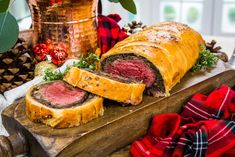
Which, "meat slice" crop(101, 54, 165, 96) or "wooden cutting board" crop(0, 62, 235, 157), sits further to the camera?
"meat slice" crop(101, 54, 165, 96)

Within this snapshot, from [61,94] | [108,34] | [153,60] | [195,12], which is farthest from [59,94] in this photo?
[195,12]

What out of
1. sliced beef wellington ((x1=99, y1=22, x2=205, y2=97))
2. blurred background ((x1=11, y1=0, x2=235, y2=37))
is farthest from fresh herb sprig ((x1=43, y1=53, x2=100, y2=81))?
blurred background ((x1=11, y1=0, x2=235, y2=37))

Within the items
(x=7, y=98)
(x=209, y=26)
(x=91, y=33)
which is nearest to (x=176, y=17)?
(x=209, y=26)

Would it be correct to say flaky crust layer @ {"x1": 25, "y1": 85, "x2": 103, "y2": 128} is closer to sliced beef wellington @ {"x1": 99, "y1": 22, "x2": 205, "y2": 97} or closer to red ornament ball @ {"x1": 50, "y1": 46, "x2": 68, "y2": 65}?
sliced beef wellington @ {"x1": 99, "y1": 22, "x2": 205, "y2": 97}

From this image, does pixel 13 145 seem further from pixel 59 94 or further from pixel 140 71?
pixel 140 71

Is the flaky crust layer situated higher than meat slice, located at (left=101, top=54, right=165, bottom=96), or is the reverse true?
meat slice, located at (left=101, top=54, right=165, bottom=96)

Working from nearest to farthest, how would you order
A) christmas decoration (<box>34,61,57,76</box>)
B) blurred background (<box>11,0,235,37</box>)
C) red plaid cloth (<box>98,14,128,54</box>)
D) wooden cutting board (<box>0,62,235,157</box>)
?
1. wooden cutting board (<box>0,62,235,157</box>)
2. christmas decoration (<box>34,61,57,76</box>)
3. red plaid cloth (<box>98,14,128,54</box>)
4. blurred background (<box>11,0,235,37</box>)

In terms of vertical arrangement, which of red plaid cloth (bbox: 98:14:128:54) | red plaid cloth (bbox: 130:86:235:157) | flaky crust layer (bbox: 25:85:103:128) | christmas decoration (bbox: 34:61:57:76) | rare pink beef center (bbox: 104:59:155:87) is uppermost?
red plaid cloth (bbox: 98:14:128:54)
